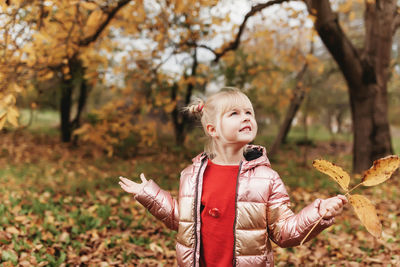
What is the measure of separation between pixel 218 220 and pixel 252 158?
0.39m

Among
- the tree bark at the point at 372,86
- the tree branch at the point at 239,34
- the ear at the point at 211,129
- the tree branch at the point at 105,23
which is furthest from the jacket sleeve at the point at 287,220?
the tree bark at the point at 372,86

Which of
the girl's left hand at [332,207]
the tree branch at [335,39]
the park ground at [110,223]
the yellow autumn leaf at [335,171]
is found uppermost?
the tree branch at [335,39]

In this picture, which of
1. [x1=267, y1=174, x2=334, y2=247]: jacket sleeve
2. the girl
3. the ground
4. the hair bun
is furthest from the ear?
the ground

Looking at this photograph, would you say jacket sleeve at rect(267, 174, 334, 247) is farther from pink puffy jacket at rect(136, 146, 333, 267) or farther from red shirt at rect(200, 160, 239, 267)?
red shirt at rect(200, 160, 239, 267)

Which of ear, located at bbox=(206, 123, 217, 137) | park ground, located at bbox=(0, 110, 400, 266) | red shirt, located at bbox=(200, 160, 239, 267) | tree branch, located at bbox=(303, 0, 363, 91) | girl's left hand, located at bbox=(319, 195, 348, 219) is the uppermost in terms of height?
tree branch, located at bbox=(303, 0, 363, 91)

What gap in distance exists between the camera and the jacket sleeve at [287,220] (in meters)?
1.43

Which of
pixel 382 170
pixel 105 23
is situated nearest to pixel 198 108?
pixel 382 170

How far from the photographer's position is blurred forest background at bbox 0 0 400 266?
306cm

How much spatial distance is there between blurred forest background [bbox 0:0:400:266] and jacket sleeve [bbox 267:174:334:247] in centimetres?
73

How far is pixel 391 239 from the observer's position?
3297mm

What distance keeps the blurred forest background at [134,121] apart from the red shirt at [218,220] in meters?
0.67

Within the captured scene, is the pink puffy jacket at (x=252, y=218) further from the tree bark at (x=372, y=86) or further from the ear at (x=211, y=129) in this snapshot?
the tree bark at (x=372, y=86)

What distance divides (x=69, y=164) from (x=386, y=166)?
6.95m

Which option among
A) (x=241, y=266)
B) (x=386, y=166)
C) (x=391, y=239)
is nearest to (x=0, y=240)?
(x=241, y=266)
